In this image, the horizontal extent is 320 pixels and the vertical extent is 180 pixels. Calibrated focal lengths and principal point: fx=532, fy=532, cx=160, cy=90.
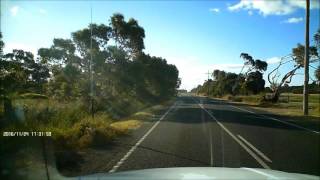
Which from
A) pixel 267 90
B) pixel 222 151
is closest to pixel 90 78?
pixel 222 151

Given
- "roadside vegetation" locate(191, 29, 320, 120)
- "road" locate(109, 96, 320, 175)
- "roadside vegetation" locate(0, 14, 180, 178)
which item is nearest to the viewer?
"road" locate(109, 96, 320, 175)

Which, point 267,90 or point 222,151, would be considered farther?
point 267,90

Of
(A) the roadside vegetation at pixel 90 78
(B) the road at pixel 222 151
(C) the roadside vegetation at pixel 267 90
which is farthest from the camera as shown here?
(C) the roadside vegetation at pixel 267 90

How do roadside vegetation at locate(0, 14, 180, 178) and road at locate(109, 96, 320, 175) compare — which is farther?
roadside vegetation at locate(0, 14, 180, 178)

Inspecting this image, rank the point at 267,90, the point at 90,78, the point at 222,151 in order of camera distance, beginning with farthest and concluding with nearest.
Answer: the point at 267,90, the point at 90,78, the point at 222,151

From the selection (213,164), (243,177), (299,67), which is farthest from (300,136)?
(299,67)

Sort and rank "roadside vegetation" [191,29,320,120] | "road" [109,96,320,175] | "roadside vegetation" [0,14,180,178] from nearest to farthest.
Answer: "road" [109,96,320,175]
"roadside vegetation" [0,14,180,178]
"roadside vegetation" [191,29,320,120]

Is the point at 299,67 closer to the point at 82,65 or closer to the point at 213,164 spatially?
the point at 82,65

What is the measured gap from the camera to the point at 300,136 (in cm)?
2080

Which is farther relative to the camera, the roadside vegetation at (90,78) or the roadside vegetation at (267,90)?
the roadside vegetation at (267,90)

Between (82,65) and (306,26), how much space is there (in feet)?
57.0

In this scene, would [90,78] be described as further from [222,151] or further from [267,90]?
[267,90]

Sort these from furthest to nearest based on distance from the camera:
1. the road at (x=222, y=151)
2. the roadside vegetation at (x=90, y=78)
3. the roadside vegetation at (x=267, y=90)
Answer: the roadside vegetation at (x=267, y=90), the roadside vegetation at (x=90, y=78), the road at (x=222, y=151)

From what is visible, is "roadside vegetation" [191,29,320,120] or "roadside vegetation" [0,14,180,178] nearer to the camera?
"roadside vegetation" [0,14,180,178]
